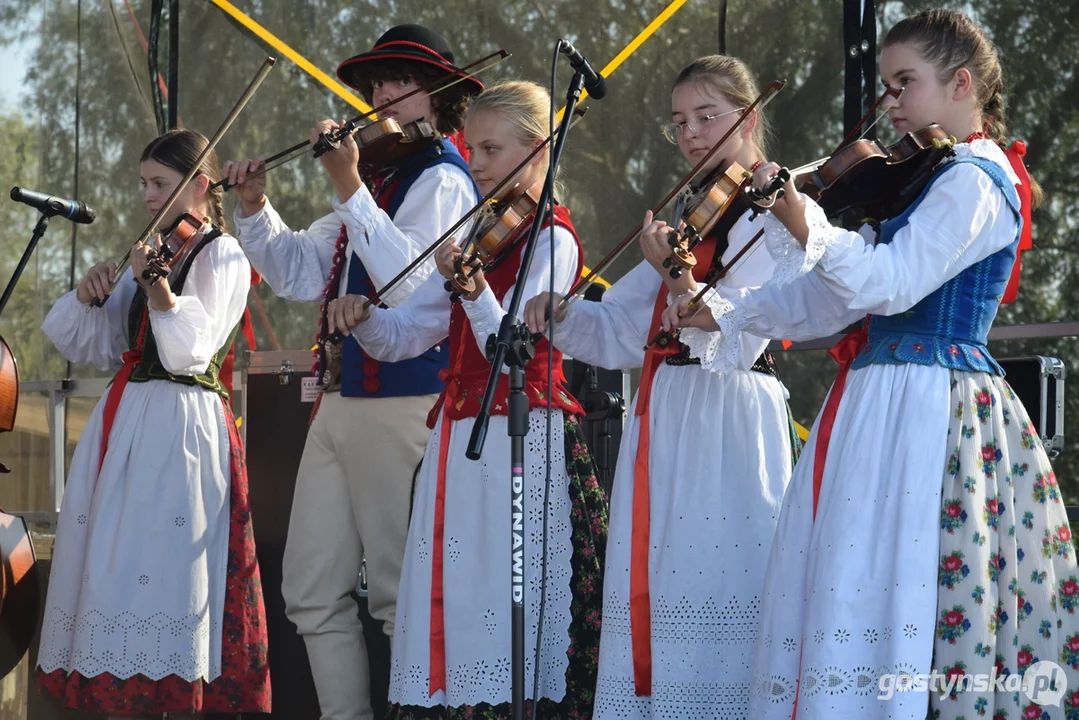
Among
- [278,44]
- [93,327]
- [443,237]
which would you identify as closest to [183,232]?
[93,327]

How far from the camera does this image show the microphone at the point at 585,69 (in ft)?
8.19

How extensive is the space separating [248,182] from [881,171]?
67.8 inches

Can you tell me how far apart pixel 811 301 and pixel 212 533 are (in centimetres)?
186

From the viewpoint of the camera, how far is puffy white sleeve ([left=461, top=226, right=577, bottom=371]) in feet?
9.32

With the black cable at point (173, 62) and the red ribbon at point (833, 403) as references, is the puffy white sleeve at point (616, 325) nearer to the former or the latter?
the red ribbon at point (833, 403)

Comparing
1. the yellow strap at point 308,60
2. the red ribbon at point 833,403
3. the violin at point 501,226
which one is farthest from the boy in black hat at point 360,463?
the yellow strap at point 308,60

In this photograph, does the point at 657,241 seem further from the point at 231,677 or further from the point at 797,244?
the point at 231,677

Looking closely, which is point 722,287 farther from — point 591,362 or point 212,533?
point 212,533

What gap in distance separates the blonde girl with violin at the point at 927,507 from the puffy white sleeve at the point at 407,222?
47.5 inches

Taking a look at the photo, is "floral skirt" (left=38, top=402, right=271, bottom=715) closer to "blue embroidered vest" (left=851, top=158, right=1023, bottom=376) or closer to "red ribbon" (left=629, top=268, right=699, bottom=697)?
"red ribbon" (left=629, top=268, right=699, bottom=697)

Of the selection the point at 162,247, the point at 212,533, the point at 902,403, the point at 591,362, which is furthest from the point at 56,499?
the point at 902,403

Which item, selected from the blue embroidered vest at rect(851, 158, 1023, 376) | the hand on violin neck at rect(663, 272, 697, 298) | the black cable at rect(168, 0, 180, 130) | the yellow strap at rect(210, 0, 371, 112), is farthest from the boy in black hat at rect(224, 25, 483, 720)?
the black cable at rect(168, 0, 180, 130)

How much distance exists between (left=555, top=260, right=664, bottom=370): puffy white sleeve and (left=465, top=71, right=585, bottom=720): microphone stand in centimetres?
48

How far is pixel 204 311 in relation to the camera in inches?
139
